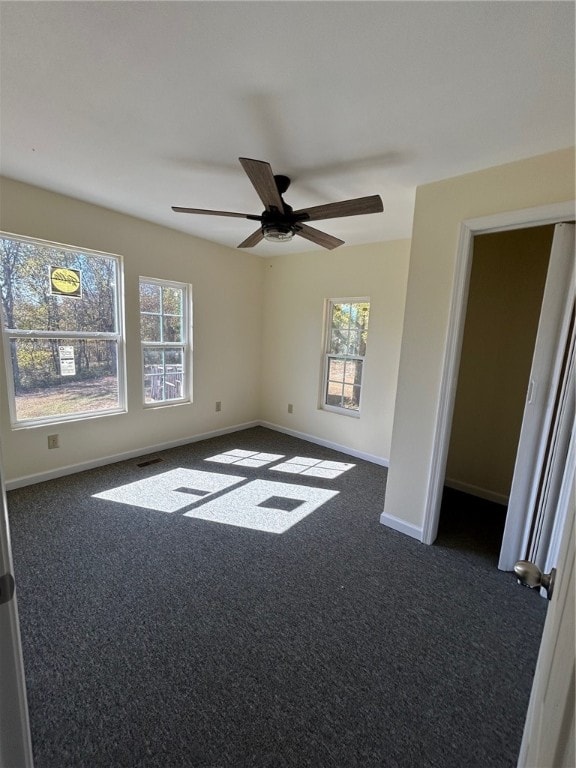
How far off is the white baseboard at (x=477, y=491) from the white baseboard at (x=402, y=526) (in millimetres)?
1125

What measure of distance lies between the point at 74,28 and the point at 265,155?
1010 millimetres

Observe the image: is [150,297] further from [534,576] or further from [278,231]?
[534,576]

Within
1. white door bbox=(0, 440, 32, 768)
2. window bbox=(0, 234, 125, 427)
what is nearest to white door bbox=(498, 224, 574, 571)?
white door bbox=(0, 440, 32, 768)

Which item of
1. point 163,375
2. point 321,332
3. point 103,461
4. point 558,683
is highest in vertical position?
point 321,332

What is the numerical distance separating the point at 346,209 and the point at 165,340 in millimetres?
2561

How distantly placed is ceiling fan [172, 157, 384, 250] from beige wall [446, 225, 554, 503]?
5.32ft

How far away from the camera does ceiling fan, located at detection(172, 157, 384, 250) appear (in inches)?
66.6

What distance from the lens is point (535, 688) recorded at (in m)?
0.79

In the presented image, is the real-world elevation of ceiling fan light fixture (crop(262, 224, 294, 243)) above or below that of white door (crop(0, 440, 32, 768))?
above

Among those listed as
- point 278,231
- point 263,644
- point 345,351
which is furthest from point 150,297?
point 263,644

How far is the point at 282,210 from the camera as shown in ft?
6.76

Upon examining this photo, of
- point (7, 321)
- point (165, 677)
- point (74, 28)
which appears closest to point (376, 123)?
point (74, 28)

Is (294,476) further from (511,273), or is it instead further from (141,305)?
(511,273)

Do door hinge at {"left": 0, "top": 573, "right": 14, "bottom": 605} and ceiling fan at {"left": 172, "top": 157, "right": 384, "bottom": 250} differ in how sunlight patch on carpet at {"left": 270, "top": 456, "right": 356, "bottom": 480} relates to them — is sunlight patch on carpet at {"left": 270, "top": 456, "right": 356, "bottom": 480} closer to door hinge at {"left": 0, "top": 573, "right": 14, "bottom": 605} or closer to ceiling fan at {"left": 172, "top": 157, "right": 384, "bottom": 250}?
ceiling fan at {"left": 172, "top": 157, "right": 384, "bottom": 250}
